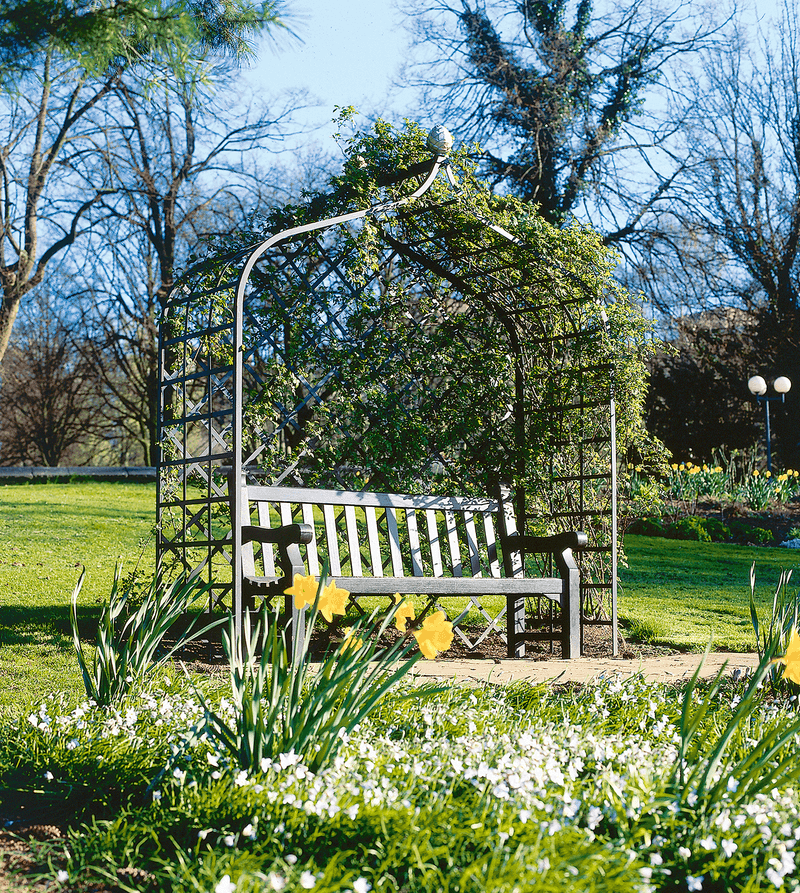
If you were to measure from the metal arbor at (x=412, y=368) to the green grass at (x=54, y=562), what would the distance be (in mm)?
815

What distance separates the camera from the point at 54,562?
22.9 feet

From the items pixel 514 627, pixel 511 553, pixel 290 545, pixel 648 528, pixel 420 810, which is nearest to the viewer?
pixel 420 810

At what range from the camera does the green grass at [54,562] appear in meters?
3.77

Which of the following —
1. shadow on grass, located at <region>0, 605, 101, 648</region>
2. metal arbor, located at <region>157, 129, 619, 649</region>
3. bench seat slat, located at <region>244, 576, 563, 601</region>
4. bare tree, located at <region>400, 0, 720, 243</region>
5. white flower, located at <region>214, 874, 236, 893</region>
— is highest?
bare tree, located at <region>400, 0, 720, 243</region>

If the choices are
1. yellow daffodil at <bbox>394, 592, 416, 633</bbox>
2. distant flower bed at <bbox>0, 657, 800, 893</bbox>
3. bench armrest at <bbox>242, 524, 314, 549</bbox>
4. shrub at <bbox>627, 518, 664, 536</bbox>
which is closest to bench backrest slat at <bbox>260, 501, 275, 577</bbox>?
bench armrest at <bbox>242, 524, 314, 549</bbox>

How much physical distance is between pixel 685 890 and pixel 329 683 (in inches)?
34.9

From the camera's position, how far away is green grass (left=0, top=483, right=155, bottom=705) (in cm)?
377

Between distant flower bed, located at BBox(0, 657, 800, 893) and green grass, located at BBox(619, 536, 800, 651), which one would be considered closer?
distant flower bed, located at BBox(0, 657, 800, 893)

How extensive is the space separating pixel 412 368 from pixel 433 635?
3500 mm

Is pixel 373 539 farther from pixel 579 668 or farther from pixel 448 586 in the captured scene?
pixel 579 668

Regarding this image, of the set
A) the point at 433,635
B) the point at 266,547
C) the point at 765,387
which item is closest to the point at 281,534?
the point at 266,547

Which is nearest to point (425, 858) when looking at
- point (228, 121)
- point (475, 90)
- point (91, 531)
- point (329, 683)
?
point (329, 683)

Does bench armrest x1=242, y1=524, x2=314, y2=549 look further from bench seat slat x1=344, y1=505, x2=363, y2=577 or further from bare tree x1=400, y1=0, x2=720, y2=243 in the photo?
bare tree x1=400, y1=0, x2=720, y2=243

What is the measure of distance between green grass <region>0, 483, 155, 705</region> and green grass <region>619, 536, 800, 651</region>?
131 inches
